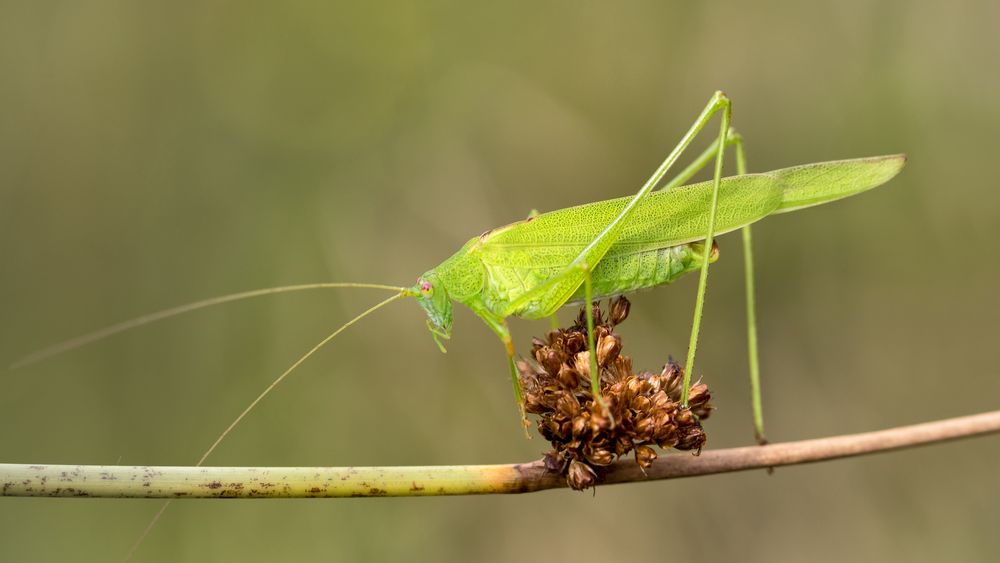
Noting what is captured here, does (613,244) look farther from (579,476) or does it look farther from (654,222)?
(579,476)

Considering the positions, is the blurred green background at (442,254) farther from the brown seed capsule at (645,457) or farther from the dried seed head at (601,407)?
the brown seed capsule at (645,457)

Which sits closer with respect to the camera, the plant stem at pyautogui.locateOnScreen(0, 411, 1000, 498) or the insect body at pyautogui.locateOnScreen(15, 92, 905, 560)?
the plant stem at pyautogui.locateOnScreen(0, 411, 1000, 498)

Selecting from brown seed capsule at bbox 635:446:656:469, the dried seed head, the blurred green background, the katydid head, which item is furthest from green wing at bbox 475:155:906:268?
the blurred green background

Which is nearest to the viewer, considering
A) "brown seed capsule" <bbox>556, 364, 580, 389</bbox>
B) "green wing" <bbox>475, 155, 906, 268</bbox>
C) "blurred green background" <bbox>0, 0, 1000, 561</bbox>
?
"brown seed capsule" <bbox>556, 364, 580, 389</bbox>

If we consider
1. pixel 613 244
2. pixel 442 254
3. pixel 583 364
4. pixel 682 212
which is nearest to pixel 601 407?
pixel 583 364

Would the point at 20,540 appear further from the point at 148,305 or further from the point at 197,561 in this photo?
the point at 148,305

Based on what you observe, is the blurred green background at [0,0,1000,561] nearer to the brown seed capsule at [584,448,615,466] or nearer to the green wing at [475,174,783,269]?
the green wing at [475,174,783,269]

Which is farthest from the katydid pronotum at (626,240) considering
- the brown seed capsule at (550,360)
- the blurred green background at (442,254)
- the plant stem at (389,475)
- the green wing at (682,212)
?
the blurred green background at (442,254)
